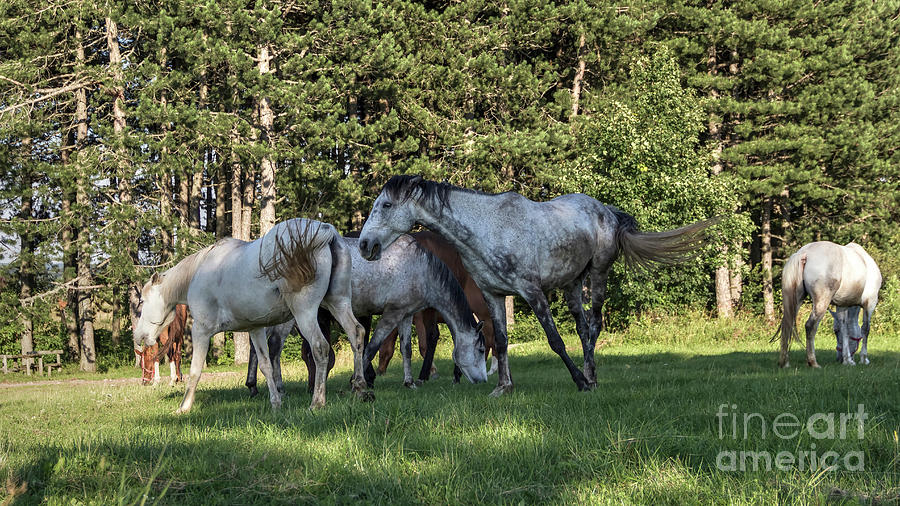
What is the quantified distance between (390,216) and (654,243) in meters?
3.13

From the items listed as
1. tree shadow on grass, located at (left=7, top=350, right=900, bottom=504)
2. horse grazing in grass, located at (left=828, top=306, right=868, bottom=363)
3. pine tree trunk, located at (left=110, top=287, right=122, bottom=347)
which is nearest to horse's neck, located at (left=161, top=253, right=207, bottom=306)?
tree shadow on grass, located at (left=7, top=350, right=900, bottom=504)

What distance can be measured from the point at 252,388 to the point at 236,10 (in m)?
15.1

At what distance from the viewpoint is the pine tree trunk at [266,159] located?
2172cm

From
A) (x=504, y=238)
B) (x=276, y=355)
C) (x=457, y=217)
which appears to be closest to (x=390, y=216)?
(x=457, y=217)

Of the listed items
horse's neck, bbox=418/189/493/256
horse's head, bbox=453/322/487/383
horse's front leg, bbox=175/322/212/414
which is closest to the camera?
horse's front leg, bbox=175/322/212/414

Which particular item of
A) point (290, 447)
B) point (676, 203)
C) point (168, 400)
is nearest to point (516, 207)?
point (290, 447)

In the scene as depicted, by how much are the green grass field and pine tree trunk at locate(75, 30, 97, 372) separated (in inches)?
675

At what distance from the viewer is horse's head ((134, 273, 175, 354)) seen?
7969mm

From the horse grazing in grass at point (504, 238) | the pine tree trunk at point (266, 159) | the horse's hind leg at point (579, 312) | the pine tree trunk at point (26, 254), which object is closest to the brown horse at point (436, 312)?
the horse's hind leg at point (579, 312)

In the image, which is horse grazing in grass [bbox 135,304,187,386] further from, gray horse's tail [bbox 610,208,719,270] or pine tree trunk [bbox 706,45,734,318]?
pine tree trunk [bbox 706,45,734,318]

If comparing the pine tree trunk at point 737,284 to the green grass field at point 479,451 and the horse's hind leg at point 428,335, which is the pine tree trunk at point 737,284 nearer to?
the horse's hind leg at point 428,335

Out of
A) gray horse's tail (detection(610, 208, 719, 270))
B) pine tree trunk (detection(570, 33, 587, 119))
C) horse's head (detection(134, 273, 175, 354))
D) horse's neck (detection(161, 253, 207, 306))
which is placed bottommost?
horse's head (detection(134, 273, 175, 354))

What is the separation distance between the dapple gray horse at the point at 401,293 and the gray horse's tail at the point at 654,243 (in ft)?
7.36

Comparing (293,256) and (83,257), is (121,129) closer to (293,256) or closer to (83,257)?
(83,257)
